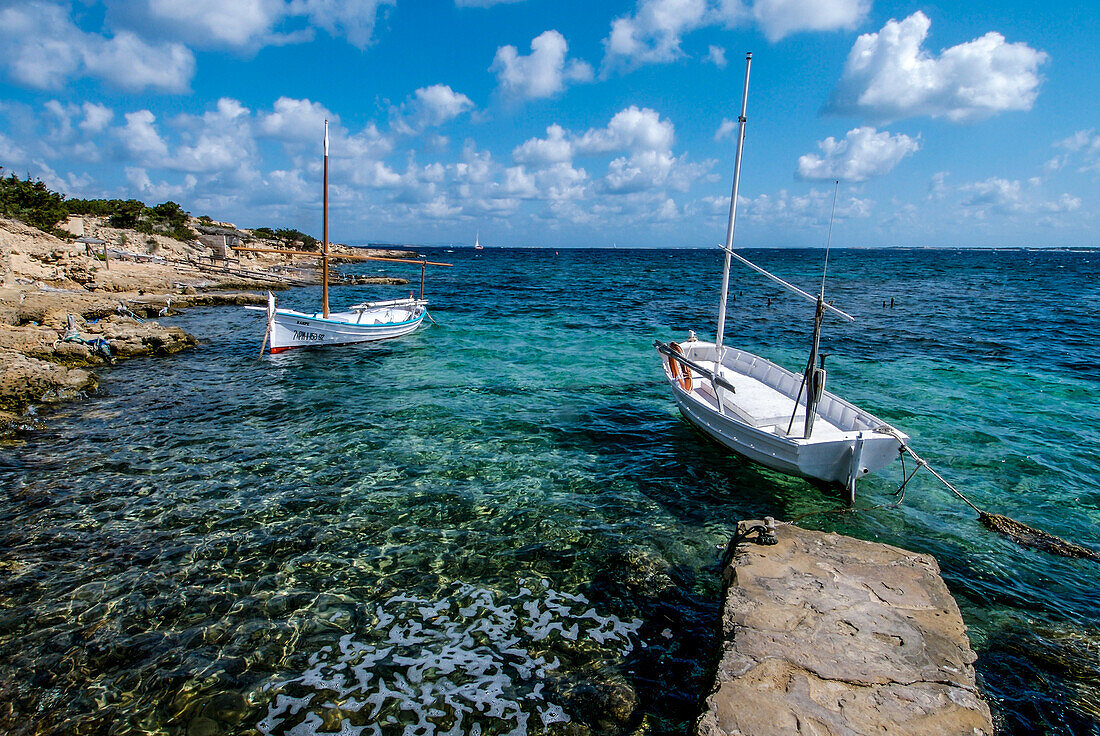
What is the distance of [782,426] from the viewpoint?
12344 millimetres

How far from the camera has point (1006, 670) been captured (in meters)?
6.83

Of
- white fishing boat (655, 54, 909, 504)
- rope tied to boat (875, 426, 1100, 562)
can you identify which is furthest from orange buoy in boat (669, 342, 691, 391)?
rope tied to boat (875, 426, 1100, 562)

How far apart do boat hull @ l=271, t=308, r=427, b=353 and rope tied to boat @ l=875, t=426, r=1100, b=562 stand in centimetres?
2230

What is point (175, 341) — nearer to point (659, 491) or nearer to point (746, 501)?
point (659, 491)

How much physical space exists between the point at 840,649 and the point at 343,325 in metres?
24.0

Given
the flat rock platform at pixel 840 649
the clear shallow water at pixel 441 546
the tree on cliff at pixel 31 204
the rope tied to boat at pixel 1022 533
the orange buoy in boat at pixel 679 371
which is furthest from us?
the tree on cliff at pixel 31 204

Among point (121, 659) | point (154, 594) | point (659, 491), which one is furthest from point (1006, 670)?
point (154, 594)

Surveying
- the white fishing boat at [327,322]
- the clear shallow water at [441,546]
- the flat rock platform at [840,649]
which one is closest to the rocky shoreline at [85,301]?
the clear shallow water at [441,546]

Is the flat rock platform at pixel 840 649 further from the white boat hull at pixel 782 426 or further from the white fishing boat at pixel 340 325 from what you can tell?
the white fishing boat at pixel 340 325

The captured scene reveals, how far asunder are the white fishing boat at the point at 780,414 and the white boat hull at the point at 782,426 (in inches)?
0.7

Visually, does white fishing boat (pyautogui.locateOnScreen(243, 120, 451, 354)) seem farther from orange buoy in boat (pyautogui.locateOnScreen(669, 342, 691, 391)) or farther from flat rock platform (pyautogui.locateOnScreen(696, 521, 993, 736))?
flat rock platform (pyautogui.locateOnScreen(696, 521, 993, 736))

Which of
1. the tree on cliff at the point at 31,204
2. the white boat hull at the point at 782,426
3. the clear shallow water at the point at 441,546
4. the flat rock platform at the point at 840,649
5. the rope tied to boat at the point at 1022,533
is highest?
the tree on cliff at the point at 31,204

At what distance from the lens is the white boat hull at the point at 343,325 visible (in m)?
23.3

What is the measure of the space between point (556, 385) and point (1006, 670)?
14.8 meters
